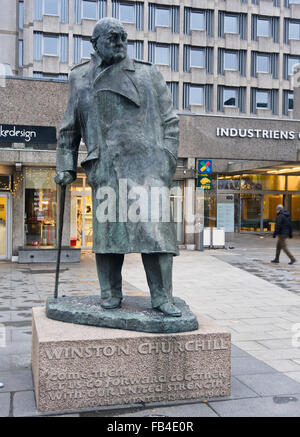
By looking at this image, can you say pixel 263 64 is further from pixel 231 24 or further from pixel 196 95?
pixel 196 95

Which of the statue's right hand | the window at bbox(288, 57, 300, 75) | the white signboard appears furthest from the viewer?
the window at bbox(288, 57, 300, 75)

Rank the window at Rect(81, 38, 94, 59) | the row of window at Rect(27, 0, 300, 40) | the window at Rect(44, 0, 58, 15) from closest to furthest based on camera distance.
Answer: the window at Rect(44, 0, 58, 15), the row of window at Rect(27, 0, 300, 40), the window at Rect(81, 38, 94, 59)

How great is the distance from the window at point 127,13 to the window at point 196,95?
6242mm

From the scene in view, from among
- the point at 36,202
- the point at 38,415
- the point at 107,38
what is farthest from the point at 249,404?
the point at 36,202

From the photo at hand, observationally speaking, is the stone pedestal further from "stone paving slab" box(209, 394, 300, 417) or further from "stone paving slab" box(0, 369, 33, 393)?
"stone paving slab" box(0, 369, 33, 393)

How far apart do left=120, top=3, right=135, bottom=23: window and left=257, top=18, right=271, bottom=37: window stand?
9.26m

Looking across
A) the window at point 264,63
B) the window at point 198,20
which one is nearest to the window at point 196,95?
the window at point 198,20

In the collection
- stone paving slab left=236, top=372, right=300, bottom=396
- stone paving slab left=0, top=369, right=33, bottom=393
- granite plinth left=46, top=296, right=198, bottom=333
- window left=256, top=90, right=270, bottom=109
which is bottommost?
stone paving slab left=236, top=372, right=300, bottom=396

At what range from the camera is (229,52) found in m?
37.9

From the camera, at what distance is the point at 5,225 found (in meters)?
16.0

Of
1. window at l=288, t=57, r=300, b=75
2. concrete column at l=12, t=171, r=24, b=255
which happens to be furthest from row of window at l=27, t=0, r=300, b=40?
concrete column at l=12, t=171, r=24, b=255

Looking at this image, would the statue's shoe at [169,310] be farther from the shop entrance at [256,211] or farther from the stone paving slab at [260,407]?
the shop entrance at [256,211]

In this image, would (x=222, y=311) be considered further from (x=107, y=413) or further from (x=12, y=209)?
(x=12, y=209)

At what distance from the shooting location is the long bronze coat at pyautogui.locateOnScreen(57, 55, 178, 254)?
418cm
